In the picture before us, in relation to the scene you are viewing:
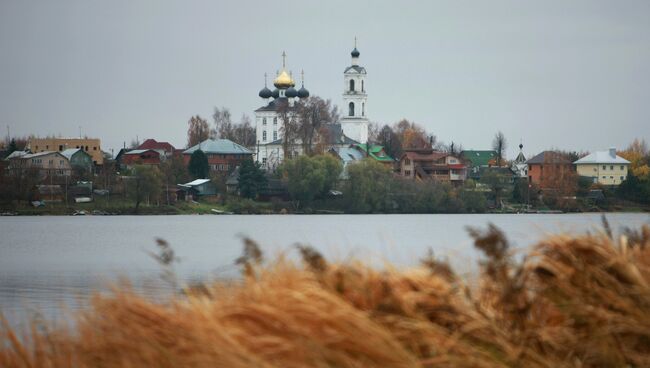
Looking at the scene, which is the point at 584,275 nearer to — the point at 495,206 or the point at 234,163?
the point at 495,206

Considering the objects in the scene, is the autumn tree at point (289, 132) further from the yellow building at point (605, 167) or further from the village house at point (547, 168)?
the yellow building at point (605, 167)

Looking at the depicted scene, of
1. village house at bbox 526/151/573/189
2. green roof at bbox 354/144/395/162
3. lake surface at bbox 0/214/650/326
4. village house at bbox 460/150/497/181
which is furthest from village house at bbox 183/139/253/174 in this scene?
lake surface at bbox 0/214/650/326

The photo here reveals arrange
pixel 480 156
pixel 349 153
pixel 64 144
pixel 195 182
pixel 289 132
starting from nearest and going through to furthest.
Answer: pixel 195 182 < pixel 289 132 < pixel 349 153 < pixel 64 144 < pixel 480 156

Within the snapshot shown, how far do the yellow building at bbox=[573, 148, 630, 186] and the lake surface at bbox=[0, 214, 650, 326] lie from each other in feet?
170

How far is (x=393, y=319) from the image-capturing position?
7938 millimetres

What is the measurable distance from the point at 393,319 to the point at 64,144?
134 metres

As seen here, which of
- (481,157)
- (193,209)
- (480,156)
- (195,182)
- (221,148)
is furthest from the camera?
(480,156)

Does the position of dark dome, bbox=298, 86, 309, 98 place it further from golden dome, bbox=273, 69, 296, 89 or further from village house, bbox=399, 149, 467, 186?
village house, bbox=399, 149, 467, 186

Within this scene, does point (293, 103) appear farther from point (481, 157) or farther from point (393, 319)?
point (393, 319)

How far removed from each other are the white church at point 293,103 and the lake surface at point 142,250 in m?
61.1

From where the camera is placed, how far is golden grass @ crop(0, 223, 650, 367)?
7.47 metres

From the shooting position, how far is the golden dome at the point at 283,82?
150 metres

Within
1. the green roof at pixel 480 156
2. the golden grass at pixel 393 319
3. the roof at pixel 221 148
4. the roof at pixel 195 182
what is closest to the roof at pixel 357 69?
the green roof at pixel 480 156

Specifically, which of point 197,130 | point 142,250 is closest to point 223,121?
point 197,130
